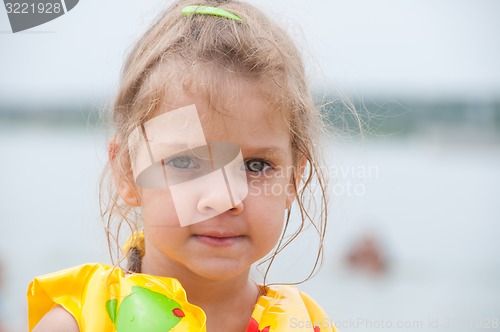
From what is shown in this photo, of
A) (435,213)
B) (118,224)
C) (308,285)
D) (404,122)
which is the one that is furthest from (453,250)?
(118,224)

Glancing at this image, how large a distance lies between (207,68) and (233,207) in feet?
0.90

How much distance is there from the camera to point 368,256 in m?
6.14

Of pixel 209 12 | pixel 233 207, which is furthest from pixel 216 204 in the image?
pixel 209 12

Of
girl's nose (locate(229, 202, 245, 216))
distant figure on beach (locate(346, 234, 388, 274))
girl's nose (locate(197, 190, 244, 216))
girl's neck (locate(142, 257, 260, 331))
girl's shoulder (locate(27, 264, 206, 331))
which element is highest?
Answer: girl's nose (locate(197, 190, 244, 216))

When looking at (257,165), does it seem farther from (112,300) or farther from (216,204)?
(112,300)

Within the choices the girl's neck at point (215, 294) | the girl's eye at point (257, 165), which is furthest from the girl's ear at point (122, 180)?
the girl's eye at point (257, 165)

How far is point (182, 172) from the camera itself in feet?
4.42

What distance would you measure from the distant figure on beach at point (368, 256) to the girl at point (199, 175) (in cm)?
456

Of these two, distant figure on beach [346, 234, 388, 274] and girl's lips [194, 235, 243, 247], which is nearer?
girl's lips [194, 235, 243, 247]

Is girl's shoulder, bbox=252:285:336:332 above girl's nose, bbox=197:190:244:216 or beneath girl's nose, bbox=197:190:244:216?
beneath

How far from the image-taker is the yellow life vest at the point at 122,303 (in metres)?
1.32

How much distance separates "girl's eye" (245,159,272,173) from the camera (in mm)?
1370

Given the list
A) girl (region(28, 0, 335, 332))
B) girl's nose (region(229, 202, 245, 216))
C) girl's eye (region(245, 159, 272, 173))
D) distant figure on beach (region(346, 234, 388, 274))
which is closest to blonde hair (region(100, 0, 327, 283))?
girl (region(28, 0, 335, 332))

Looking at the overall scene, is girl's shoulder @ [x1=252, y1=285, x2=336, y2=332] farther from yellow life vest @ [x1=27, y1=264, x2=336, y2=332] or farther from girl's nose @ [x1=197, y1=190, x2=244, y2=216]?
girl's nose @ [x1=197, y1=190, x2=244, y2=216]
